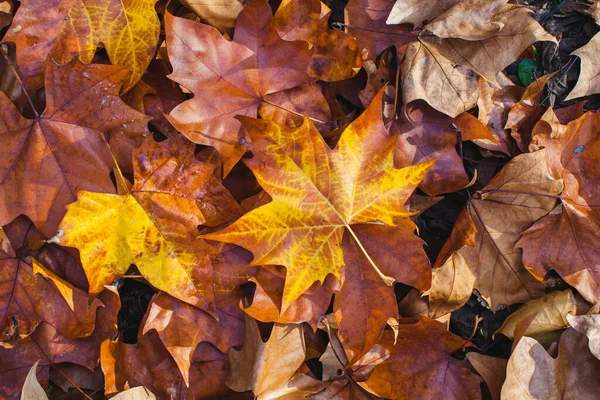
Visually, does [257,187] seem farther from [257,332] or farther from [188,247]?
[257,332]

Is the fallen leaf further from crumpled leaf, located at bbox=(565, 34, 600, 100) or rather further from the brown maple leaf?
crumpled leaf, located at bbox=(565, 34, 600, 100)

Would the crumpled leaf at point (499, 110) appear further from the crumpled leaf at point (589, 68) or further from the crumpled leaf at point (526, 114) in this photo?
the crumpled leaf at point (589, 68)

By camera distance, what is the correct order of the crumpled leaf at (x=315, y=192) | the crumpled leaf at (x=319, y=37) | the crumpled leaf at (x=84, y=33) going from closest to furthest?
the crumpled leaf at (x=315, y=192)
the crumpled leaf at (x=84, y=33)
the crumpled leaf at (x=319, y=37)

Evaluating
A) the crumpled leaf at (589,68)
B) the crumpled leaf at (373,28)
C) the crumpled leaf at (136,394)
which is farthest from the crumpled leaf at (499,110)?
the crumpled leaf at (136,394)

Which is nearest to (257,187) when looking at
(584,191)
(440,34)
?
(440,34)

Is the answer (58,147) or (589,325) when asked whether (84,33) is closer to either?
(58,147)

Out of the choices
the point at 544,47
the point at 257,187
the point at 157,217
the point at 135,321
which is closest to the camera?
the point at 157,217
